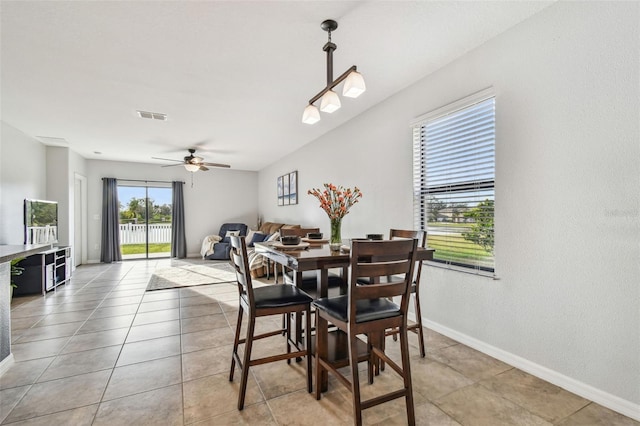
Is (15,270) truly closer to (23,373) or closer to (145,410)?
(23,373)

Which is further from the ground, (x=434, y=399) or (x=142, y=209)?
(x=142, y=209)

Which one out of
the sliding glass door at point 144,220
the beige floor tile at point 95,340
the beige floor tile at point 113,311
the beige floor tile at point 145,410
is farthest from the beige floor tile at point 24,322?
the sliding glass door at point 144,220

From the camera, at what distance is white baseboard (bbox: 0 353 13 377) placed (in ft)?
7.11

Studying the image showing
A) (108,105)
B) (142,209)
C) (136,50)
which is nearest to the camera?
(136,50)

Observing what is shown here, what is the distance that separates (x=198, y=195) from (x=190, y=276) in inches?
136

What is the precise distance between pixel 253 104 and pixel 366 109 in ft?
4.75

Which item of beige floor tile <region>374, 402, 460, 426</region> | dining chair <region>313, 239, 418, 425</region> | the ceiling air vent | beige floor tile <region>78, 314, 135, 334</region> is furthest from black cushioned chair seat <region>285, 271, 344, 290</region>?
the ceiling air vent

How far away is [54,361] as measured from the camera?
93.3 inches

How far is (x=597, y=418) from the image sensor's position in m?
1.68

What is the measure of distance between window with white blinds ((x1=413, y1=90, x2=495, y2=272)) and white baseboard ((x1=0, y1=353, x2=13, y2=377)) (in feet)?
11.8

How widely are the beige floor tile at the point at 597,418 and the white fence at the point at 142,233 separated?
342 inches

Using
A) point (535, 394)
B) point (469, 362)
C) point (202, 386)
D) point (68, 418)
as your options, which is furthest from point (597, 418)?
point (68, 418)

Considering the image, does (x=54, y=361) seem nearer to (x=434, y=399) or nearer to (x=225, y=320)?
(x=225, y=320)

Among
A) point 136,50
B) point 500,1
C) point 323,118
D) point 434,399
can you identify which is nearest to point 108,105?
point 136,50
